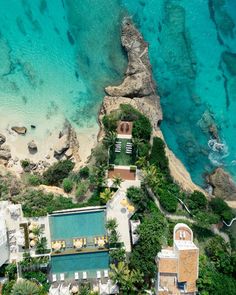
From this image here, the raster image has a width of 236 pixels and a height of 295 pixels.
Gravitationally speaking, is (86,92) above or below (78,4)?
below

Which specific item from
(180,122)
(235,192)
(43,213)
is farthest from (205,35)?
(43,213)

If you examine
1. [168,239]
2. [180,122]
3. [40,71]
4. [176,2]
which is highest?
[176,2]

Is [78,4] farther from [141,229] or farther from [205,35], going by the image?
[141,229]

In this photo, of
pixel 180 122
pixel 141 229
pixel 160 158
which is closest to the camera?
pixel 141 229

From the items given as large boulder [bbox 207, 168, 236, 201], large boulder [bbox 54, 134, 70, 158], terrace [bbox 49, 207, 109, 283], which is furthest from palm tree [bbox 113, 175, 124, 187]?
large boulder [bbox 207, 168, 236, 201]

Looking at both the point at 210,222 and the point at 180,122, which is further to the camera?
the point at 180,122

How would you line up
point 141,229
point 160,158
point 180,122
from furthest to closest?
point 180,122, point 160,158, point 141,229

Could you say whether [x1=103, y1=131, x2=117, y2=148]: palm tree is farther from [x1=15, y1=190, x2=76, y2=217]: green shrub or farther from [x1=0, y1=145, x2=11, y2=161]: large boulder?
[x1=0, y1=145, x2=11, y2=161]: large boulder

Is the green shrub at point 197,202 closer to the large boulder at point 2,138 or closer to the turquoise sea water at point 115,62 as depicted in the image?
the turquoise sea water at point 115,62
